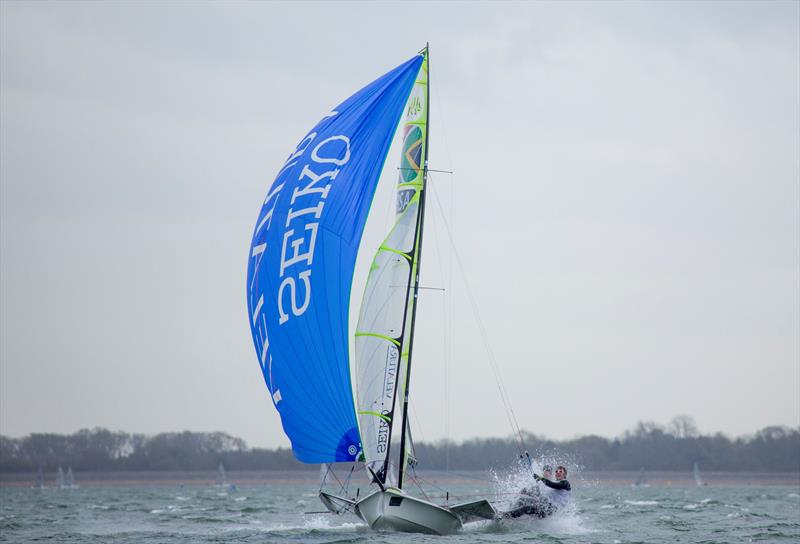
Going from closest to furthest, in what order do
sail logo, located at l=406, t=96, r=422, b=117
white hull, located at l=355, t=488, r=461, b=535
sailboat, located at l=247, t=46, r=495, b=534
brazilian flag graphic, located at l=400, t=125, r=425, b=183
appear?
white hull, located at l=355, t=488, r=461, b=535
sailboat, located at l=247, t=46, r=495, b=534
brazilian flag graphic, located at l=400, t=125, r=425, b=183
sail logo, located at l=406, t=96, r=422, b=117

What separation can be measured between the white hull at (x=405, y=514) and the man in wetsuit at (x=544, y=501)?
194 cm

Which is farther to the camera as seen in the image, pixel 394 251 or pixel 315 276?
pixel 394 251

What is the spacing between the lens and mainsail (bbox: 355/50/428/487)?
20.4 meters

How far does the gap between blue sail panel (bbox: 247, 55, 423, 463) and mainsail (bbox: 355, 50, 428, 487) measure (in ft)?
0.96

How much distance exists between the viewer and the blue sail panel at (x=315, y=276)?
2036cm

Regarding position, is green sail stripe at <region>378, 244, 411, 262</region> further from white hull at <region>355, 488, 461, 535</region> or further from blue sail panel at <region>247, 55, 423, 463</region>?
white hull at <region>355, 488, 461, 535</region>

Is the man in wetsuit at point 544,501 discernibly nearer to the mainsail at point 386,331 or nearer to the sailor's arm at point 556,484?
the sailor's arm at point 556,484

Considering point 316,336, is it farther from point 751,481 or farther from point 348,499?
point 751,481

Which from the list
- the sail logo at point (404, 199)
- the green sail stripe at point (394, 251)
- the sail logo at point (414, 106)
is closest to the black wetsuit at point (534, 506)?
the green sail stripe at point (394, 251)

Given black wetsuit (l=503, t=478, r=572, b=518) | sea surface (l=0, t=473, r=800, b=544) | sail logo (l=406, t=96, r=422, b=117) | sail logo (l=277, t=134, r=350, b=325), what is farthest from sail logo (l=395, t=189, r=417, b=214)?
black wetsuit (l=503, t=478, r=572, b=518)

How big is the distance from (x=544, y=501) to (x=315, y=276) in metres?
6.12

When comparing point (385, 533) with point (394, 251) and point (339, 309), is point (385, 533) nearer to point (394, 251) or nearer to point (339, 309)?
point (339, 309)

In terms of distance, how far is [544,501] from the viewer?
21.5 metres

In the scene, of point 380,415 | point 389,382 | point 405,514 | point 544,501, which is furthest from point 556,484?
point 389,382
